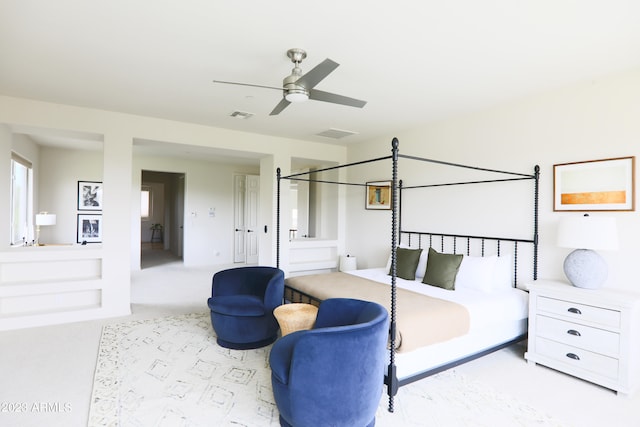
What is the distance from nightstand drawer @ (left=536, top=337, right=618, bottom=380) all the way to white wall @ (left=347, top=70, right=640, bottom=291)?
2.22ft

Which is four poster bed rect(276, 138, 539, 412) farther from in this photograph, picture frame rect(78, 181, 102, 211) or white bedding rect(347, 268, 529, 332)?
Result: picture frame rect(78, 181, 102, 211)

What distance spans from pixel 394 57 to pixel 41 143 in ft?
21.9

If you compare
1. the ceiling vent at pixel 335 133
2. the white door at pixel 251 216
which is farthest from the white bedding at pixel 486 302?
the white door at pixel 251 216

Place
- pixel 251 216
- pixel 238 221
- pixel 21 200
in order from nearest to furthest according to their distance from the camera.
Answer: pixel 21 200 → pixel 238 221 → pixel 251 216

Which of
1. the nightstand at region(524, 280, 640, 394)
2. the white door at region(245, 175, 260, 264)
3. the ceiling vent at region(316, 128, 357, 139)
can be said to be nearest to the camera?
the nightstand at region(524, 280, 640, 394)

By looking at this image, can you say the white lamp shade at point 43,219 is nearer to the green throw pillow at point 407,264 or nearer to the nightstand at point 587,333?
the green throw pillow at point 407,264

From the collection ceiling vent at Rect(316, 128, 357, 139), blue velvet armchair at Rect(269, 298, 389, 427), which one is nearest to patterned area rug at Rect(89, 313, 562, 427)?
blue velvet armchair at Rect(269, 298, 389, 427)

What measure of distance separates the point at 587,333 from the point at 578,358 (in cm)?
23

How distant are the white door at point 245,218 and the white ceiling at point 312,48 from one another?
477 centimetres

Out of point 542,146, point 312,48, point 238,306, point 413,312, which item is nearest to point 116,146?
point 238,306

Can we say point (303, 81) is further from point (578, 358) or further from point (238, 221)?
point (238, 221)

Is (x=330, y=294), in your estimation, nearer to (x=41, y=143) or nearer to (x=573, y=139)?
(x=573, y=139)

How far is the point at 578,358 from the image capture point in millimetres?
2773

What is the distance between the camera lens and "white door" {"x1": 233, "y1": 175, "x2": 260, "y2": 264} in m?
8.57
